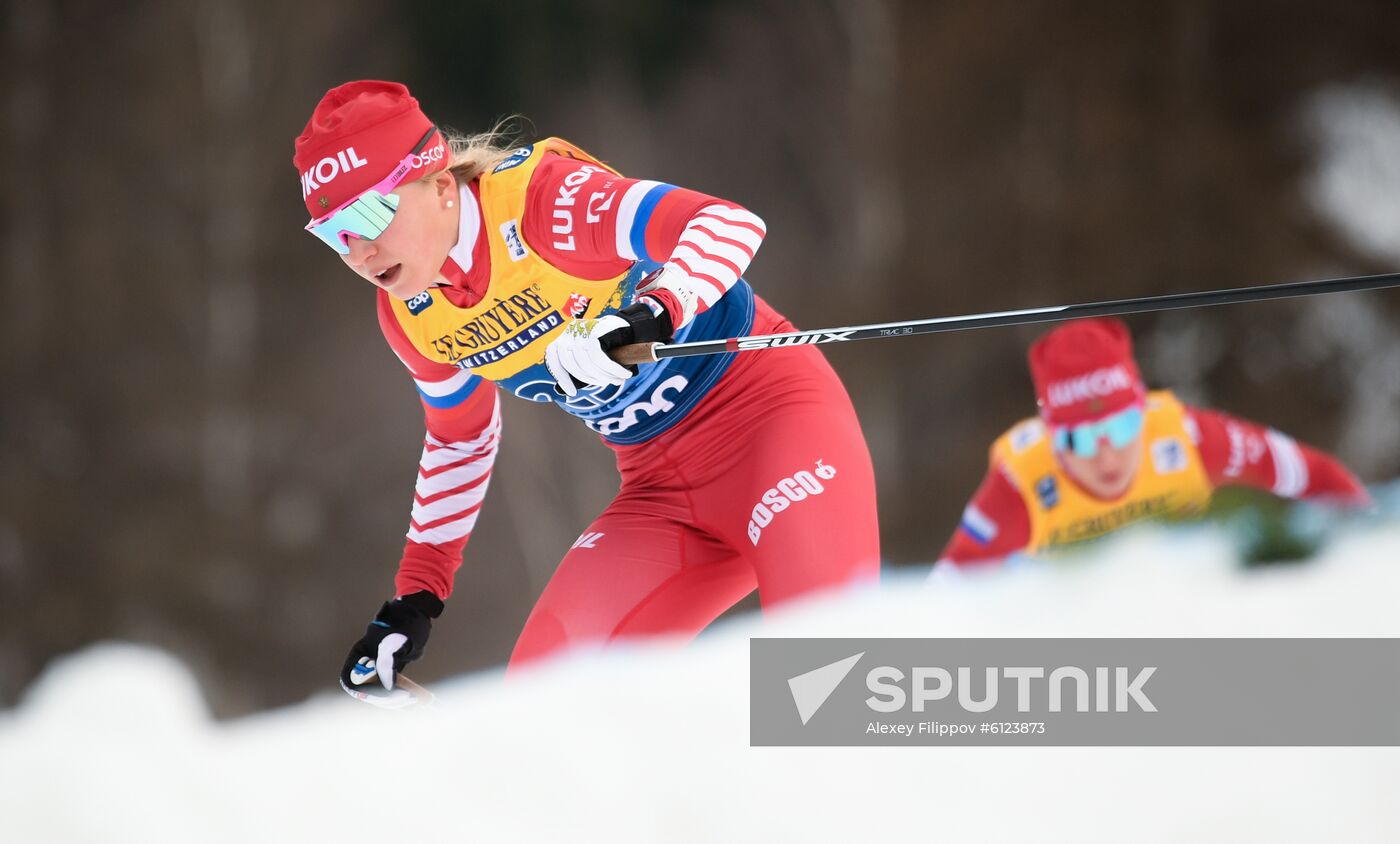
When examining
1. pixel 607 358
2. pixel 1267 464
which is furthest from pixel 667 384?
pixel 1267 464

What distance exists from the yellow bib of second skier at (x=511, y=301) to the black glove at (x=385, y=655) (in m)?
0.48

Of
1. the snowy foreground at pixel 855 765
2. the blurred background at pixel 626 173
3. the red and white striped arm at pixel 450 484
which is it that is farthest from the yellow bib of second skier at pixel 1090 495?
the blurred background at pixel 626 173

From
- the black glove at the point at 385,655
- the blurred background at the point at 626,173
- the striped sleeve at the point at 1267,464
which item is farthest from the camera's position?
the blurred background at the point at 626,173

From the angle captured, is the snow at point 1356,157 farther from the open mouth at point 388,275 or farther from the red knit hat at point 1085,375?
the open mouth at point 388,275

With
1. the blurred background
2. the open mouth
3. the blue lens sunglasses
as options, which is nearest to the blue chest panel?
the open mouth

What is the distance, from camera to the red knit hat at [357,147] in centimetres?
198

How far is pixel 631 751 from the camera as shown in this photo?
1921mm

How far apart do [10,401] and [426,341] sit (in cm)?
571

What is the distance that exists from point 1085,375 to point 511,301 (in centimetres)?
200

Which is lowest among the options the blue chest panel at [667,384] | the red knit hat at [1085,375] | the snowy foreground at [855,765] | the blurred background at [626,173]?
the snowy foreground at [855,765]

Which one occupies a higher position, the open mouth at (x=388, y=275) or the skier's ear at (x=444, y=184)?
the skier's ear at (x=444, y=184)

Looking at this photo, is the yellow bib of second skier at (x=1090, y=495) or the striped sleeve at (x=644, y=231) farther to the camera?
the yellow bib of second skier at (x=1090, y=495)

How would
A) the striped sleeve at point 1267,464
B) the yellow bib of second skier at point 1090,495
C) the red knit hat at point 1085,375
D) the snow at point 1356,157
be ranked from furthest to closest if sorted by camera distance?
the snow at point 1356,157 → the yellow bib of second skier at point 1090,495 → the red knit hat at point 1085,375 → the striped sleeve at point 1267,464

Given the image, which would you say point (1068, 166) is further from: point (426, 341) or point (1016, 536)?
point (426, 341)
